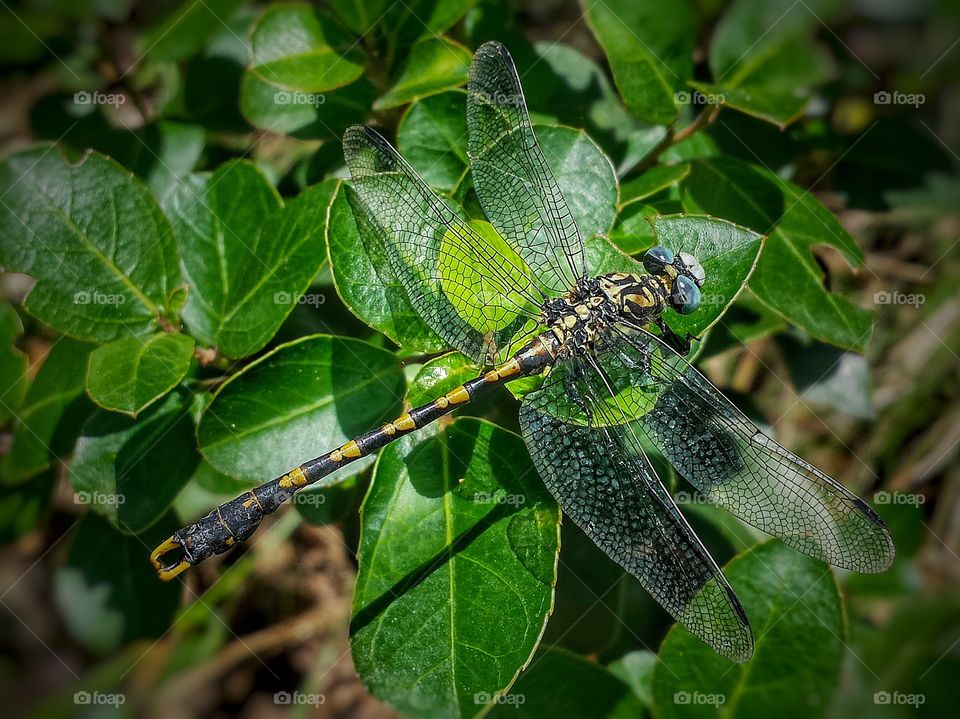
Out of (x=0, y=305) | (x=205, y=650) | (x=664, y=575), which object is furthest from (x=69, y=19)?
(x=664, y=575)

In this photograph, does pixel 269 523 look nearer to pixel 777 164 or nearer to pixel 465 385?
pixel 465 385

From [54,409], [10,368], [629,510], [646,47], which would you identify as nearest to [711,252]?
[629,510]

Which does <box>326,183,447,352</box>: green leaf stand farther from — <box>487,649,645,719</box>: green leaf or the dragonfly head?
<box>487,649,645,719</box>: green leaf

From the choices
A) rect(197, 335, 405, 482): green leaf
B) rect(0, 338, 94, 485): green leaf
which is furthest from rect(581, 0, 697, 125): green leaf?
rect(0, 338, 94, 485): green leaf

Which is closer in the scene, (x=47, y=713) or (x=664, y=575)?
(x=664, y=575)

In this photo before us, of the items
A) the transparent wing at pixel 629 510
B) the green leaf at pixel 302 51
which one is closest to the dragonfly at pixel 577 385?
the transparent wing at pixel 629 510

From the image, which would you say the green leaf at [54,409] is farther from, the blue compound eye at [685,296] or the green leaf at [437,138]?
the blue compound eye at [685,296]

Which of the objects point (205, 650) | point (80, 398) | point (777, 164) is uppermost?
point (777, 164)
